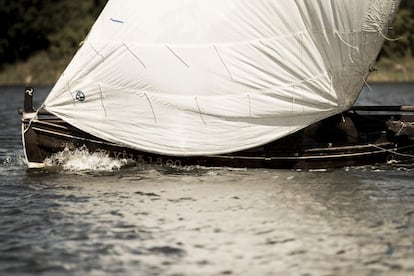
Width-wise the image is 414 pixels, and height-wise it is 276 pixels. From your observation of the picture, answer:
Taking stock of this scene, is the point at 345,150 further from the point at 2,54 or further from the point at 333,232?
the point at 2,54

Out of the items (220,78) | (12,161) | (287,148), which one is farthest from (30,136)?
(287,148)

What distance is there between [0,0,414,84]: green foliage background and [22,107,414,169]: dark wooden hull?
6534cm

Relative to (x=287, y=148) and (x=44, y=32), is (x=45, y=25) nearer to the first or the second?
(x=44, y=32)

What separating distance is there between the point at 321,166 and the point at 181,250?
722cm

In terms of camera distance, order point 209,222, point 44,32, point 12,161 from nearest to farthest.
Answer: point 209,222
point 12,161
point 44,32

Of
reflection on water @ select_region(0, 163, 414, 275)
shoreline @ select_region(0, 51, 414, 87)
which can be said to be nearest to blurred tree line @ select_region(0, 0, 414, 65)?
shoreline @ select_region(0, 51, 414, 87)

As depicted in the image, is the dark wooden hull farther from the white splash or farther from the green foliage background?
the green foliage background

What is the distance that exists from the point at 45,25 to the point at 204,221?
279ft

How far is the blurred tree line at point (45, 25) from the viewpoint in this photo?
90.0 metres

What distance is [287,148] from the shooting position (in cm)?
1778

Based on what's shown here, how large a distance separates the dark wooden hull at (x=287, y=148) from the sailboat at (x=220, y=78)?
45 millimetres

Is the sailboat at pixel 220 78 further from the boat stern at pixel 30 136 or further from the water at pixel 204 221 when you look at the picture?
the water at pixel 204 221

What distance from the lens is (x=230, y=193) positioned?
15297 mm

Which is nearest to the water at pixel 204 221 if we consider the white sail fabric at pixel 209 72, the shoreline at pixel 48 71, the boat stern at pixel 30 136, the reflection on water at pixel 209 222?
the reflection on water at pixel 209 222
